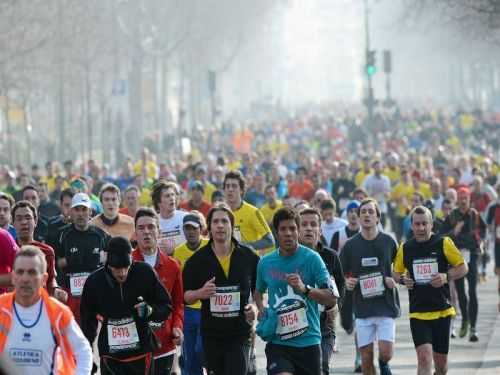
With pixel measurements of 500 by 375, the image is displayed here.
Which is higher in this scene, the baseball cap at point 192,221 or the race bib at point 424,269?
the baseball cap at point 192,221

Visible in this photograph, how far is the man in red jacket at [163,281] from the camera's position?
10.6 m

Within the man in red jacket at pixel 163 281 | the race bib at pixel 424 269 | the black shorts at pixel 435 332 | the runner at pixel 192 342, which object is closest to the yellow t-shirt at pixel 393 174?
the race bib at pixel 424 269

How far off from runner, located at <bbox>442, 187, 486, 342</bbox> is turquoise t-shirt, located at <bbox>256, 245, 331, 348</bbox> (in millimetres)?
7422

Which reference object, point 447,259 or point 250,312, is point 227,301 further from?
point 447,259

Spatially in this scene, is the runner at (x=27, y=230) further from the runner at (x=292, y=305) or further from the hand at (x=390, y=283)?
the hand at (x=390, y=283)

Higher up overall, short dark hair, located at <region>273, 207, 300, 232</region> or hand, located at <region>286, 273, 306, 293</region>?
short dark hair, located at <region>273, 207, 300, 232</region>

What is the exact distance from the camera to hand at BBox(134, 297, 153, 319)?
9.87 meters

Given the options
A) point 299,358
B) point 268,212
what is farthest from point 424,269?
point 268,212

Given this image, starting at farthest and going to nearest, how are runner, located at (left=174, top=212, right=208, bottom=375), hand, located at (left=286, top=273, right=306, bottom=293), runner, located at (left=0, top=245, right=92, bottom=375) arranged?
runner, located at (left=174, top=212, right=208, bottom=375) < hand, located at (left=286, top=273, right=306, bottom=293) < runner, located at (left=0, top=245, right=92, bottom=375)

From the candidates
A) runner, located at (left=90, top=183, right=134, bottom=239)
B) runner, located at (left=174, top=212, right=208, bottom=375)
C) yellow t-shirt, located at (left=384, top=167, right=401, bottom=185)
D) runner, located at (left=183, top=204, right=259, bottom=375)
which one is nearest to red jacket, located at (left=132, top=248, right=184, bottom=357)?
runner, located at (left=183, top=204, right=259, bottom=375)

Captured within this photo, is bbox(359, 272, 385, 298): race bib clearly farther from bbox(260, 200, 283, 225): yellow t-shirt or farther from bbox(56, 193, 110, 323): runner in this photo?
bbox(260, 200, 283, 225): yellow t-shirt

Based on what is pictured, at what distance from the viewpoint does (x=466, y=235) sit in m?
17.9

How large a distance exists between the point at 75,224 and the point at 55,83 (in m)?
33.9

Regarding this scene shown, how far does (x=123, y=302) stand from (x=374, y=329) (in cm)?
364
